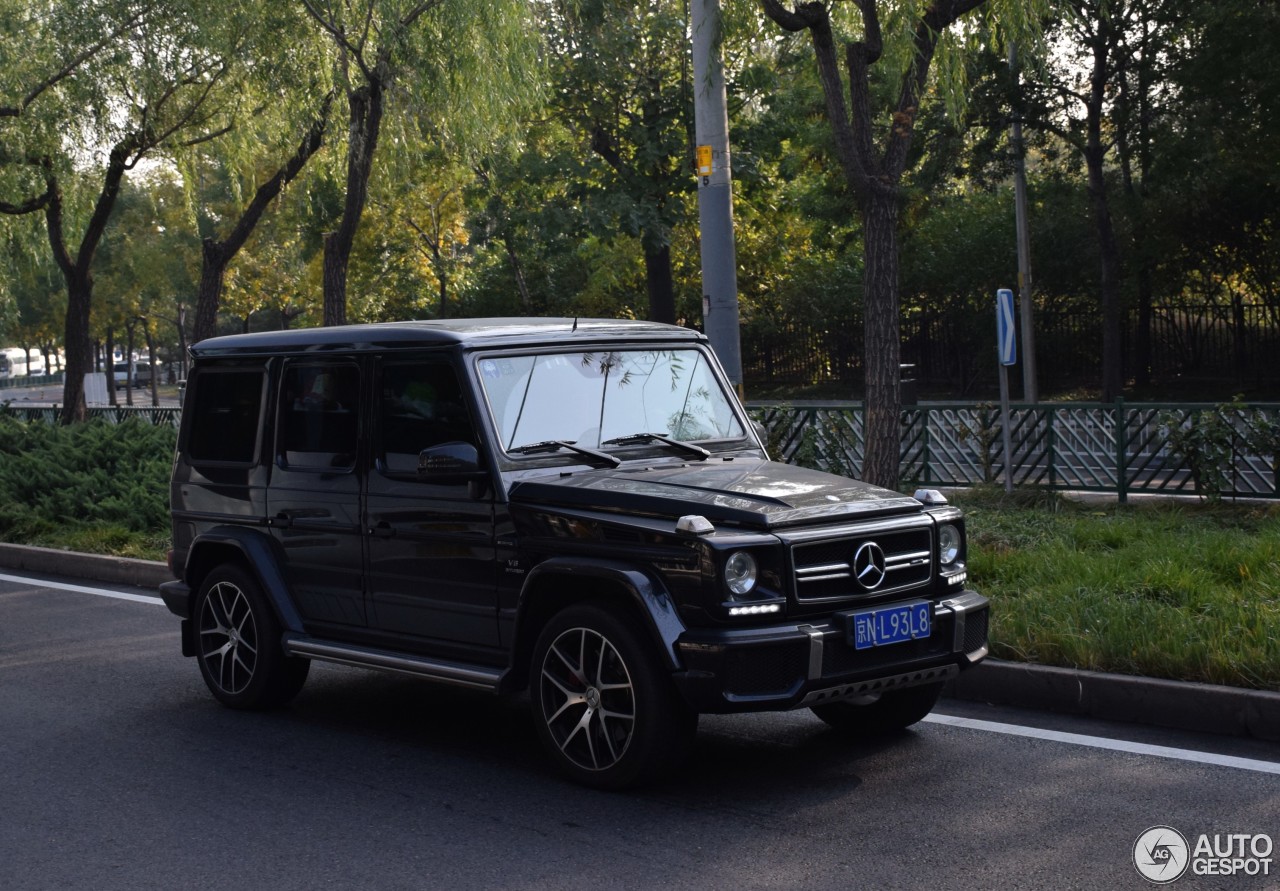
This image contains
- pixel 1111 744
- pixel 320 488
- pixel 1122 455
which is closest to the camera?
pixel 1111 744

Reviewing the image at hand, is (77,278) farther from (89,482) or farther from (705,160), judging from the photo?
(705,160)

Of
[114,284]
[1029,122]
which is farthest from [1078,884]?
A: [114,284]

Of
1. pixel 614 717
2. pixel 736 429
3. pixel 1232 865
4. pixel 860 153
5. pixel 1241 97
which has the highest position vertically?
pixel 1241 97

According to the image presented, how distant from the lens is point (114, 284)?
5188 centimetres

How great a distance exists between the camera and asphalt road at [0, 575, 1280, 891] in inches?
194

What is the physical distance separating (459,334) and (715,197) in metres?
6.30

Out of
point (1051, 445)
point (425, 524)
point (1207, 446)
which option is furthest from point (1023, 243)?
point (425, 524)

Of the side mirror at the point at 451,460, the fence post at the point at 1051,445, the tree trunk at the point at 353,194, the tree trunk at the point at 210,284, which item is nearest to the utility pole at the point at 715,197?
the fence post at the point at 1051,445

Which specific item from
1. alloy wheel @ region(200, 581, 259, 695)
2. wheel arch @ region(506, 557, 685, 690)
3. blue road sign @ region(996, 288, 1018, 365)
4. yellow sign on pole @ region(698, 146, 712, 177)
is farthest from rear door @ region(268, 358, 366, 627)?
blue road sign @ region(996, 288, 1018, 365)

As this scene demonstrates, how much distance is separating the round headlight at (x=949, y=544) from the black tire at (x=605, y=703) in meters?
1.35

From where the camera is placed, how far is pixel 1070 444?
1404 centimetres

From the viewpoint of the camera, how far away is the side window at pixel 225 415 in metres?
7.53

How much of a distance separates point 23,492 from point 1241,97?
840 inches

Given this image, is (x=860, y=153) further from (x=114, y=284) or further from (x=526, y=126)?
(x=114, y=284)
